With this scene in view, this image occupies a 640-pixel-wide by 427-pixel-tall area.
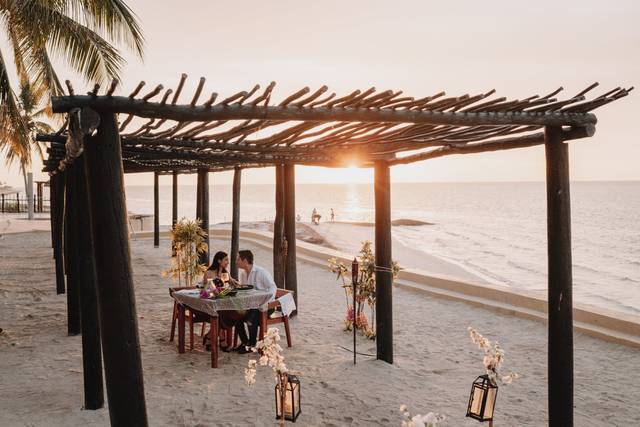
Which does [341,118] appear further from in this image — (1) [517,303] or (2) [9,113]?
(2) [9,113]

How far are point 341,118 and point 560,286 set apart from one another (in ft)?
6.68

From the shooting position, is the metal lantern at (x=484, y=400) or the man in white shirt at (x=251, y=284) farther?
the man in white shirt at (x=251, y=284)

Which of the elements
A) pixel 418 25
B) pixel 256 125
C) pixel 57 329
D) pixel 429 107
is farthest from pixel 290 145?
pixel 57 329

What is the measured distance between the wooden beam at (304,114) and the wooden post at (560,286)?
10.1 inches

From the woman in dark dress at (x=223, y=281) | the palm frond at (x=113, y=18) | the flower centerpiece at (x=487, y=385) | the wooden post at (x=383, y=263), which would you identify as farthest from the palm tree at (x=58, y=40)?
the flower centerpiece at (x=487, y=385)

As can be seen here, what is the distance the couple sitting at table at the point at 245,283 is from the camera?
5922 millimetres

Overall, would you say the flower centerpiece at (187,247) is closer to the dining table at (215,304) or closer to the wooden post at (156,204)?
the dining table at (215,304)

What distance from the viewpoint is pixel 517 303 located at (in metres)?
8.25

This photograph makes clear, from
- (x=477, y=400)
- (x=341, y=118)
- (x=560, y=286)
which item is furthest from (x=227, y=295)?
(x=560, y=286)

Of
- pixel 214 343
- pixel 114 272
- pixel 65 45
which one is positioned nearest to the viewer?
pixel 114 272

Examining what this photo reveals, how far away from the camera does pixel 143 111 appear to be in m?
2.78

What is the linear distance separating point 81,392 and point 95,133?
3013mm

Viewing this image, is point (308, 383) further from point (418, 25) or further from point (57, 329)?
point (418, 25)

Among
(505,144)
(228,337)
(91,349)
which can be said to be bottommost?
(228,337)
